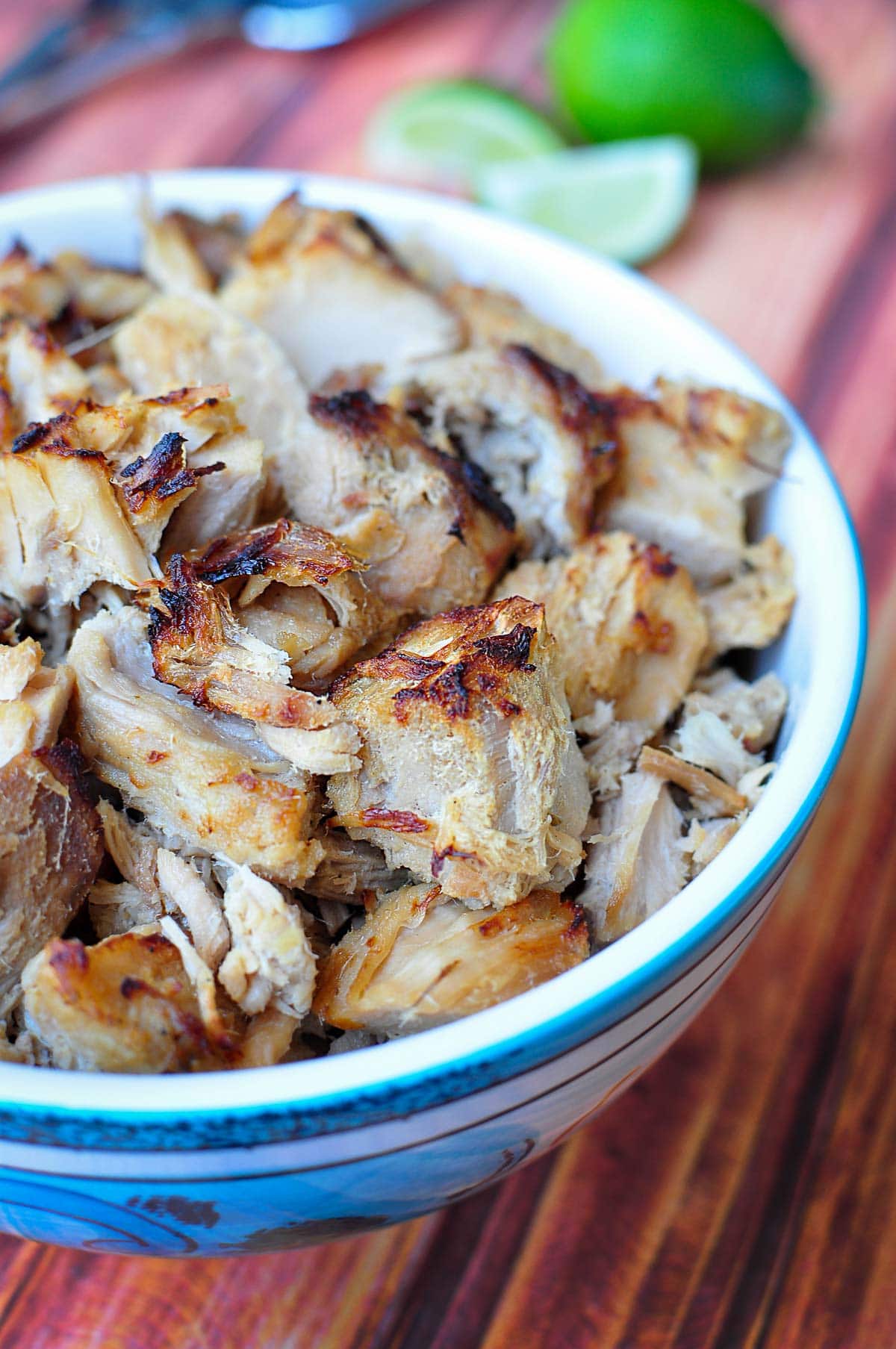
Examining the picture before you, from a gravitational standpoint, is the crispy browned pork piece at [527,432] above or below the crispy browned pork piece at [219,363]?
below

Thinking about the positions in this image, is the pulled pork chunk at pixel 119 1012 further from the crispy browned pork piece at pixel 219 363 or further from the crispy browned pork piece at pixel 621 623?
the crispy browned pork piece at pixel 219 363

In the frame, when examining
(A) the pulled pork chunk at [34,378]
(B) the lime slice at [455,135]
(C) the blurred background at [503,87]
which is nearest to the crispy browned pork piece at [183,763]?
(A) the pulled pork chunk at [34,378]

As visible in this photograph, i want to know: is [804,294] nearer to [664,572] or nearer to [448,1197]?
[664,572]

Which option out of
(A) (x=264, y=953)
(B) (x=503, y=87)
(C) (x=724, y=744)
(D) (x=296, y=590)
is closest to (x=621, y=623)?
(C) (x=724, y=744)

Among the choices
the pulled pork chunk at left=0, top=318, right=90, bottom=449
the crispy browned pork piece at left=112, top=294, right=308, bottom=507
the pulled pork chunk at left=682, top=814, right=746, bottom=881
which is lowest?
the pulled pork chunk at left=682, top=814, right=746, bottom=881

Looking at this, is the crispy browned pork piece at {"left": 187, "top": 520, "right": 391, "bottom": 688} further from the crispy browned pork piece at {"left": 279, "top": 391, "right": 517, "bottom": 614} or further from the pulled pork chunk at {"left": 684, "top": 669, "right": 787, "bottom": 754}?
the pulled pork chunk at {"left": 684, "top": 669, "right": 787, "bottom": 754}

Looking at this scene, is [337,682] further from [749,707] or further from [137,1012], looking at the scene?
[749,707]

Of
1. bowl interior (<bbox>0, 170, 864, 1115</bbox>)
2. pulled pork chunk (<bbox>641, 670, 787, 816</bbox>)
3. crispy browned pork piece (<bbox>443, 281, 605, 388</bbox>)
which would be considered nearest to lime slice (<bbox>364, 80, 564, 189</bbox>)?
bowl interior (<bbox>0, 170, 864, 1115</bbox>)
